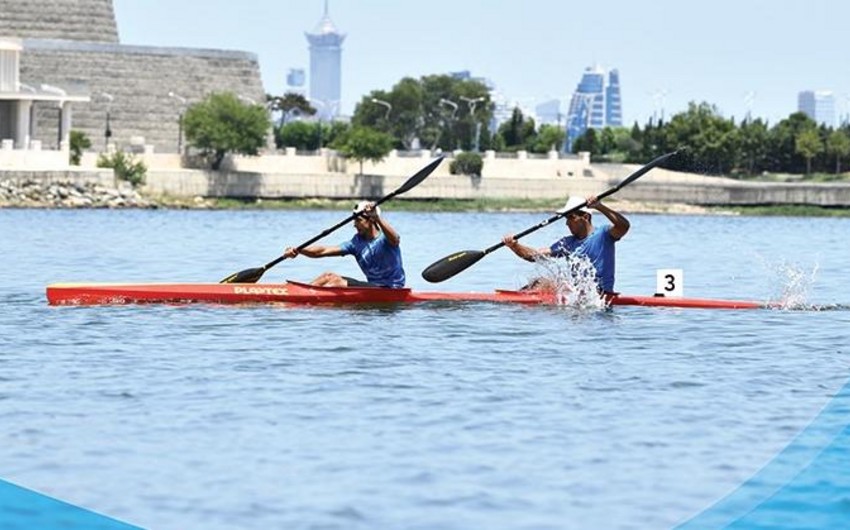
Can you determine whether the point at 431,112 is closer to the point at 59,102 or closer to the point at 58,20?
the point at 58,20

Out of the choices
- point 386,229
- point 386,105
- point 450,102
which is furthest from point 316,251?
point 450,102

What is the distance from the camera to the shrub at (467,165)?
118 metres

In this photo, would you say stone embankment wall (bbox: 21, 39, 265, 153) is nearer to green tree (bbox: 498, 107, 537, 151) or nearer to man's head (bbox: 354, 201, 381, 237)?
green tree (bbox: 498, 107, 537, 151)

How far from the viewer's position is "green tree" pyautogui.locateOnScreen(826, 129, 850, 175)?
137250mm

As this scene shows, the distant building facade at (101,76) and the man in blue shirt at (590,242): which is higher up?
the distant building facade at (101,76)

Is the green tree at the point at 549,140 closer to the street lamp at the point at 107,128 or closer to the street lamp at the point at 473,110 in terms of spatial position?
the street lamp at the point at 473,110

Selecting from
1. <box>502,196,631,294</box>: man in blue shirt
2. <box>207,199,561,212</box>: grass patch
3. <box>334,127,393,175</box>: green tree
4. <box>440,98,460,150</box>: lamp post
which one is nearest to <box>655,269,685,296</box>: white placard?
<box>502,196,631,294</box>: man in blue shirt

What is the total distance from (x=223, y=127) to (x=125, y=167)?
941 cm

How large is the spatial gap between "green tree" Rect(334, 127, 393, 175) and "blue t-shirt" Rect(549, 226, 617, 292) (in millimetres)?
89068

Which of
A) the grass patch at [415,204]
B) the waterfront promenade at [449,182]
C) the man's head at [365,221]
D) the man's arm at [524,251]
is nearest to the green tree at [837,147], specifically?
the waterfront promenade at [449,182]

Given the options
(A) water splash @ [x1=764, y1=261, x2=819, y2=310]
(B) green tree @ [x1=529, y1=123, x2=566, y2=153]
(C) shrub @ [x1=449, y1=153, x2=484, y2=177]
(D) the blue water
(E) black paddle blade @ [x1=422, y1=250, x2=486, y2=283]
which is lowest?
(D) the blue water

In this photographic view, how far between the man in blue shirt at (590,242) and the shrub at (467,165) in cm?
9183

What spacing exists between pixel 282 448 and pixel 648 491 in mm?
3012

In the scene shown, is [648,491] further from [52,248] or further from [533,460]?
[52,248]
